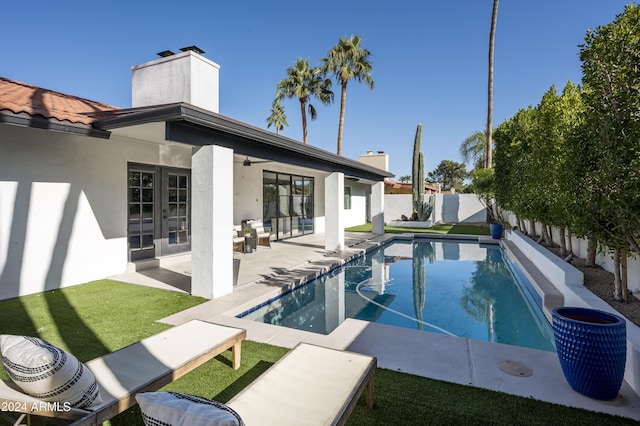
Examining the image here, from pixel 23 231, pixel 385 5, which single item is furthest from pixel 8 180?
pixel 385 5

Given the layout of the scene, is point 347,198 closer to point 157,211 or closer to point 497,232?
point 497,232

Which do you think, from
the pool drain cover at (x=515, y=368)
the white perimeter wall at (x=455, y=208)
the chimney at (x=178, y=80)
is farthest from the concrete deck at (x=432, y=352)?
the white perimeter wall at (x=455, y=208)

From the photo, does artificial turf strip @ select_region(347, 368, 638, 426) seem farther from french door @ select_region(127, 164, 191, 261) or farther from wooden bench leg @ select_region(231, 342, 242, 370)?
french door @ select_region(127, 164, 191, 261)

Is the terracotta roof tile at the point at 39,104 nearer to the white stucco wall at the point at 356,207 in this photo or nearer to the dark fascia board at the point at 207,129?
the dark fascia board at the point at 207,129

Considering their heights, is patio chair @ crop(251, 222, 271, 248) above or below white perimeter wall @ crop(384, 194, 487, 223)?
below

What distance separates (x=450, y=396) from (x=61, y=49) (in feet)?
53.5

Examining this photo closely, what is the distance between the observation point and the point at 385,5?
1780 centimetres

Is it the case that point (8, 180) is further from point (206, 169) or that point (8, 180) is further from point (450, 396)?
point (450, 396)

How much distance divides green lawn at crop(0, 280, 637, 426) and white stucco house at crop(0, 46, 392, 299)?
90 cm

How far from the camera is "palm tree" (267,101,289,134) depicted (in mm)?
30602

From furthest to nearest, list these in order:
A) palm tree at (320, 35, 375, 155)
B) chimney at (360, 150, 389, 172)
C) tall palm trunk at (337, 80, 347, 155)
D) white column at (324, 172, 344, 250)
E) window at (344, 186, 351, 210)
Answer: chimney at (360, 150, 389, 172) → tall palm trunk at (337, 80, 347, 155) → palm tree at (320, 35, 375, 155) → window at (344, 186, 351, 210) → white column at (324, 172, 344, 250)

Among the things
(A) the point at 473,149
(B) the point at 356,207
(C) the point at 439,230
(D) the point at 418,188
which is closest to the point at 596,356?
(C) the point at 439,230

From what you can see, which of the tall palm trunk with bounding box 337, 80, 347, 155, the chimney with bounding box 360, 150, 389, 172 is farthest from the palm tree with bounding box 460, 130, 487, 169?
the tall palm trunk with bounding box 337, 80, 347, 155

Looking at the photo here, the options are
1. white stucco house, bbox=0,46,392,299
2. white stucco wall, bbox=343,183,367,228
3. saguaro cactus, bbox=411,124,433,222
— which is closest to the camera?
white stucco house, bbox=0,46,392,299
